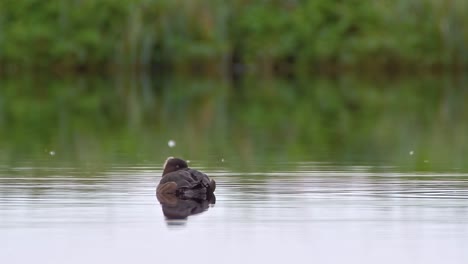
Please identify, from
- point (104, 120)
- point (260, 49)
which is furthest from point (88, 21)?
point (104, 120)

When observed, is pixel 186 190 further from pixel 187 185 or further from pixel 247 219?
pixel 247 219

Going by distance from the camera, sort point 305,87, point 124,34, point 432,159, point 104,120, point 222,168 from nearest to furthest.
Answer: point 222,168, point 432,159, point 104,120, point 305,87, point 124,34

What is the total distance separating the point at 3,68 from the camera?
5972 centimetres

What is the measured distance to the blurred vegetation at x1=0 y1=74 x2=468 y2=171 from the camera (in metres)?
19.1

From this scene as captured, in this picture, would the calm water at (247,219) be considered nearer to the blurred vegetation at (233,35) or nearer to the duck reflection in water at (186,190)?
the duck reflection in water at (186,190)

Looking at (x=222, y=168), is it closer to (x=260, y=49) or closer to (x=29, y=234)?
(x=29, y=234)

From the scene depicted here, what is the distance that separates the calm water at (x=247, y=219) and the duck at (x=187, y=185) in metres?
0.16

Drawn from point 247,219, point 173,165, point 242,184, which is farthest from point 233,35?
point 247,219

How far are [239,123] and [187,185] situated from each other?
43.2 feet

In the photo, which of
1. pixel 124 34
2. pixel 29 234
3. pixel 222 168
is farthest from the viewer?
pixel 124 34

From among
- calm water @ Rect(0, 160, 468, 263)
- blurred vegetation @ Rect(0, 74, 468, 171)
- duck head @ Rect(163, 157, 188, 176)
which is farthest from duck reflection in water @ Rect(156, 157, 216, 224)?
blurred vegetation @ Rect(0, 74, 468, 171)

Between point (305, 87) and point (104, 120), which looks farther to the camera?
point (305, 87)

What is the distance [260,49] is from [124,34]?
5672 millimetres

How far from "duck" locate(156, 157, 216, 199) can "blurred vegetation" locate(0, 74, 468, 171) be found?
360 centimetres
